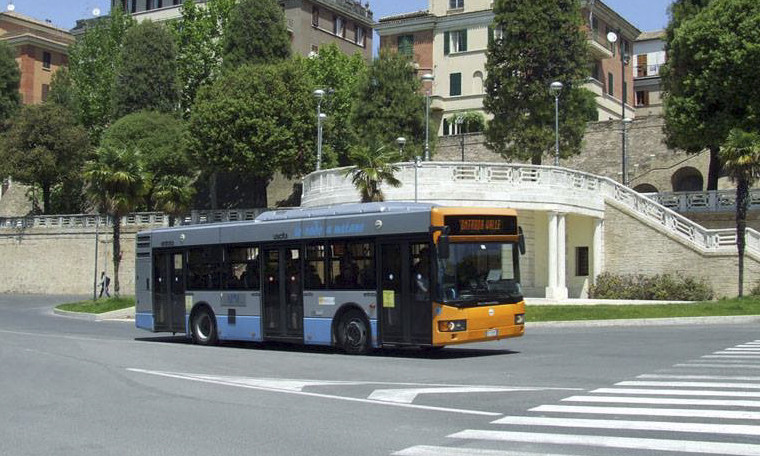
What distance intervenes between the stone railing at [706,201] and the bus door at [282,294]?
1121 inches

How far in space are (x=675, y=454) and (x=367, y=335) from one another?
11683mm

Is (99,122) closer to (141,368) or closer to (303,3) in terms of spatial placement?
(303,3)

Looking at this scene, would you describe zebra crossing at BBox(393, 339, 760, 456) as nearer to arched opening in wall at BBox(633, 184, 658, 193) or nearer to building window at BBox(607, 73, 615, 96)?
arched opening in wall at BBox(633, 184, 658, 193)

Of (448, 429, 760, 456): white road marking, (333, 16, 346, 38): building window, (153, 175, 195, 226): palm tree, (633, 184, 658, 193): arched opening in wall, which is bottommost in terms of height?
(448, 429, 760, 456): white road marking

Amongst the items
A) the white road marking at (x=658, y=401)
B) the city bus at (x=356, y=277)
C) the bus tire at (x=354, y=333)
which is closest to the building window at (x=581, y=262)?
the city bus at (x=356, y=277)

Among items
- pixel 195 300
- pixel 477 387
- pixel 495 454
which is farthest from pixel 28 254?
pixel 495 454

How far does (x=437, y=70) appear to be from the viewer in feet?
230

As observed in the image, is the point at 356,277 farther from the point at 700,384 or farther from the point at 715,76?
the point at 715,76

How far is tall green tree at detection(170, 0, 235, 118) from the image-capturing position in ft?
241

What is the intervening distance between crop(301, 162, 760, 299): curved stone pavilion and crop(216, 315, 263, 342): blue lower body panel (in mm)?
13230

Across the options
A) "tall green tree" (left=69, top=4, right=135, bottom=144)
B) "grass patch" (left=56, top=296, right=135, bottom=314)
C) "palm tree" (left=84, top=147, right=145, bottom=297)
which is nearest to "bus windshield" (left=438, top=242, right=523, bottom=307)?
"grass patch" (left=56, top=296, right=135, bottom=314)

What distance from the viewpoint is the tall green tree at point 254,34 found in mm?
67375

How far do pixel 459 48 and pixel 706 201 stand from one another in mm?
29205

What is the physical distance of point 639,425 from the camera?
1015cm
